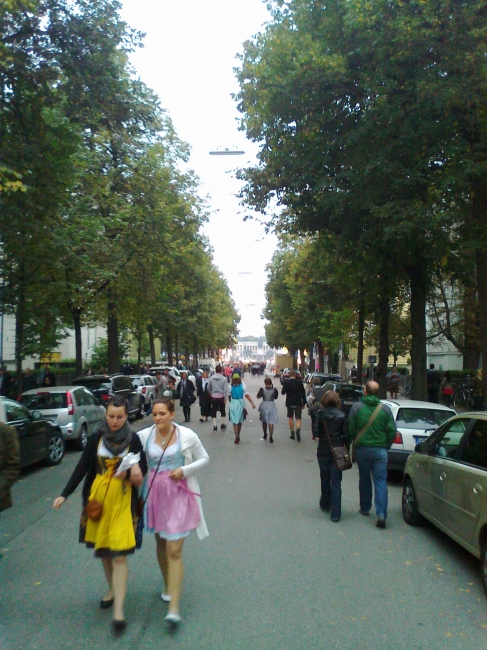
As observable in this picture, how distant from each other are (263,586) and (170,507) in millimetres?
1511

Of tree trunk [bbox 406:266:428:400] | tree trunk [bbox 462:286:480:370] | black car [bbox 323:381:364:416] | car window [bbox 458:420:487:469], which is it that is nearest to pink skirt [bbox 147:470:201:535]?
car window [bbox 458:420:487:469]

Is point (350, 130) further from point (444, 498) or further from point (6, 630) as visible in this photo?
point (6, 630)

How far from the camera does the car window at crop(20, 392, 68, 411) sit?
14914 mm

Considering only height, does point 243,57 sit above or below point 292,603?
above

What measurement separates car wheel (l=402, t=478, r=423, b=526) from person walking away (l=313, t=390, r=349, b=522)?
0.84 meters

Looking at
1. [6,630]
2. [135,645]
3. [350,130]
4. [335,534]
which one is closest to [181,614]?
[135,645]

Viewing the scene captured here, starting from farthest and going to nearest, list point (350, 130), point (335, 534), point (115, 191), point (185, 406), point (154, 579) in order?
point (115, 191) → point (185, 406) → point (350, 130) → point (335, 534) → point (154, 579)

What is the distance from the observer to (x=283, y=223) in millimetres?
22391

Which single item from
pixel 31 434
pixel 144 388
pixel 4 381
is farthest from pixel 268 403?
pixel 4 381

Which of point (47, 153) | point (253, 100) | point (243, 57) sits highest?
point (243, 57)

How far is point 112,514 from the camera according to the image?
472 cm

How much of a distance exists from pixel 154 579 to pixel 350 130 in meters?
13.0

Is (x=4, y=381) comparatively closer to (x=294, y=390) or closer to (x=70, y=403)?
(x=70, y=403)

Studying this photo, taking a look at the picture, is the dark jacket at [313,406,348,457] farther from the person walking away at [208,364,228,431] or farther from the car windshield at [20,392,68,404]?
the person walking away at [208,364,228,431]
